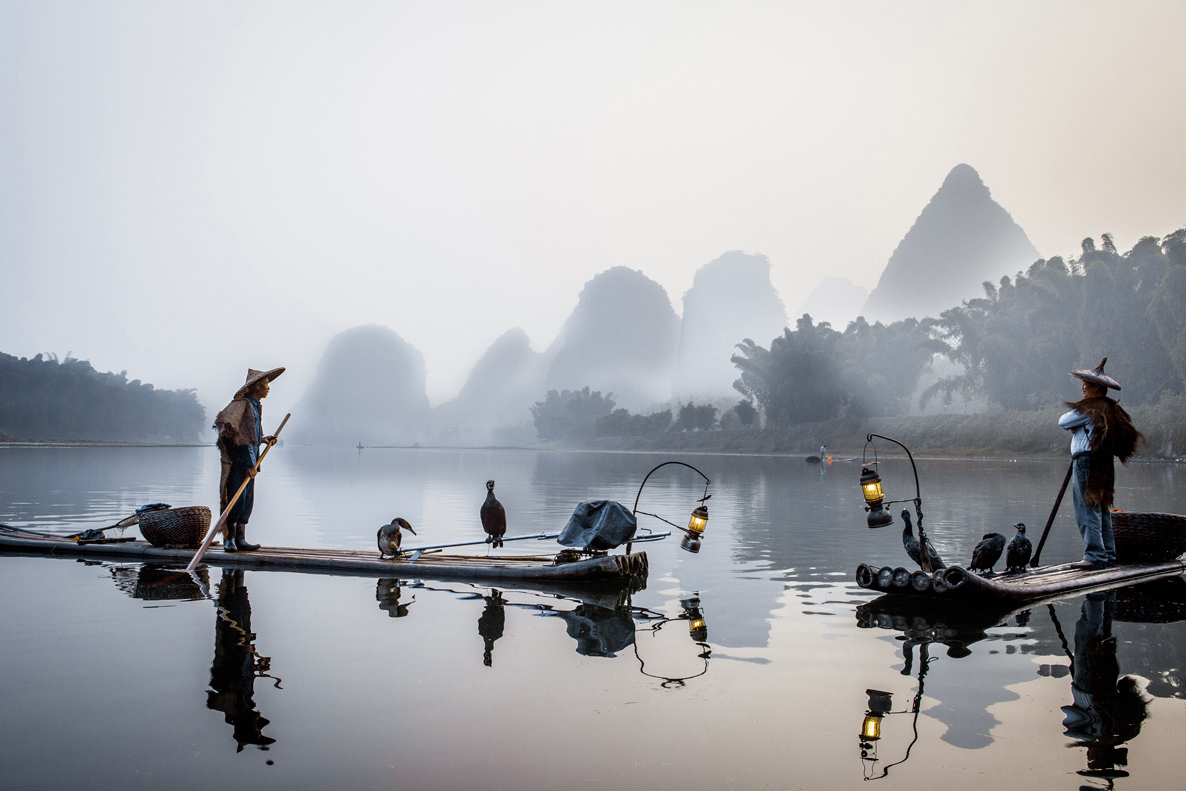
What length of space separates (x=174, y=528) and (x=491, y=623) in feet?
21.2

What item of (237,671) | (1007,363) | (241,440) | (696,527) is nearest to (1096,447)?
(696,527)

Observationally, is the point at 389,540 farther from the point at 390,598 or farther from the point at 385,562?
the point at 390,598

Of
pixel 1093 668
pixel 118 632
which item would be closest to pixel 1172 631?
pixel 1093 668

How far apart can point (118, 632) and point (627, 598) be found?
220 inches

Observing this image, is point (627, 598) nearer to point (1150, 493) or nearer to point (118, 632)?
point (118, 632)

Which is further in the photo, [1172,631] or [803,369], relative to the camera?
[803,369]

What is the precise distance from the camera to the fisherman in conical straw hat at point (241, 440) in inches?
453

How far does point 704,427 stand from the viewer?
119938 millimetres

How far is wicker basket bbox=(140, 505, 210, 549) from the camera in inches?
496

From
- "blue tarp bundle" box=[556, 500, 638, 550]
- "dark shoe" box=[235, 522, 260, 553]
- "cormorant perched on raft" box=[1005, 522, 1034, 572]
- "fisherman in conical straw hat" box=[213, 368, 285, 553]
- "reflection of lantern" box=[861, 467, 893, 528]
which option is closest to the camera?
"reflection of lantern" box=[861, 467, 893, 528]

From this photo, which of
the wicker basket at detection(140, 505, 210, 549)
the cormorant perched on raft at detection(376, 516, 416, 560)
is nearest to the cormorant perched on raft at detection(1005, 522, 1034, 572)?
the cormorant perched on raft at detection(376, 516, 416, 560)

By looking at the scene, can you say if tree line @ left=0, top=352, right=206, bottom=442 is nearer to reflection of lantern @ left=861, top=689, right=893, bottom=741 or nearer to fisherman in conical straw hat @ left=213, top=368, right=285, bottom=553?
fisherman in conical straw hat @ left=213, top=368, right=285, bottom=553

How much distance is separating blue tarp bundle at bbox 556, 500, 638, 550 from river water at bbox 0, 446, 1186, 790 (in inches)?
25.9

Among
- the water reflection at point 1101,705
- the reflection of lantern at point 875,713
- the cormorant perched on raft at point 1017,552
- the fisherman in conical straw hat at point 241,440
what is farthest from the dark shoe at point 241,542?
the water reflection at point 1101,705
